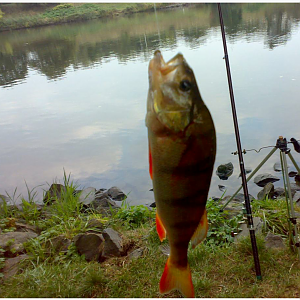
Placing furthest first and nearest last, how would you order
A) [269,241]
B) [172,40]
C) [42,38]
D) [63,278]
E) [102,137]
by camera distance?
[42,38] → [172,40] → [102,137] → [269,241] → [63,278]

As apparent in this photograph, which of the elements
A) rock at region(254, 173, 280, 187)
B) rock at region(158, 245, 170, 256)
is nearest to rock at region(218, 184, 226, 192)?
rock at region(254, 173, 280, 187)

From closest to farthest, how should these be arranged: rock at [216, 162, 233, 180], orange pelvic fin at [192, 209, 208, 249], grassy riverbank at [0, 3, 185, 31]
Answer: orange pelvic fin at [192, 209, 208, 249] < rock at [216, 162, 233, 180] < grassy riverbank at [0, 3, 185, 31]

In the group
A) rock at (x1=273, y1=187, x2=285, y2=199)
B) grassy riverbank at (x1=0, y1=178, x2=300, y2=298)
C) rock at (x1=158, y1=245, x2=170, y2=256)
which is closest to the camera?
grassy riverbank at (x1=0, y1=178, x2=300, y2=298)

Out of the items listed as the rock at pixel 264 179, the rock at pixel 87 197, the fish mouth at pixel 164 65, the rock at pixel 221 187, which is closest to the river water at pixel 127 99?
the rock at pixel 221 187

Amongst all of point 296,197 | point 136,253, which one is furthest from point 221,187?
point 136,253

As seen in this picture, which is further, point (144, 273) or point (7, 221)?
point (7, 221)

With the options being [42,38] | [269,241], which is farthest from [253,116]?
[42,38]

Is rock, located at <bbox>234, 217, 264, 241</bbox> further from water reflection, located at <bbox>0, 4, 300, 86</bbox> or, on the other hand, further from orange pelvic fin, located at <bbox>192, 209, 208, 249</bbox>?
water reflection, located at <bbox>0, 4, 300, 86</bbox>

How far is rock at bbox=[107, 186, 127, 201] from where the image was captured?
22.2 ft

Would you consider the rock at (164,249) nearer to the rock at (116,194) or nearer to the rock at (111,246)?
the rock at (111,246)

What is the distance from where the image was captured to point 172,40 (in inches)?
388

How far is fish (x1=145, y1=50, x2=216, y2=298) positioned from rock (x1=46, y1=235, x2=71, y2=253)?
9.72 ft

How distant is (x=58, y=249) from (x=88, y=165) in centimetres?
421

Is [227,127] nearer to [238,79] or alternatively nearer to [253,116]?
[253,116]
